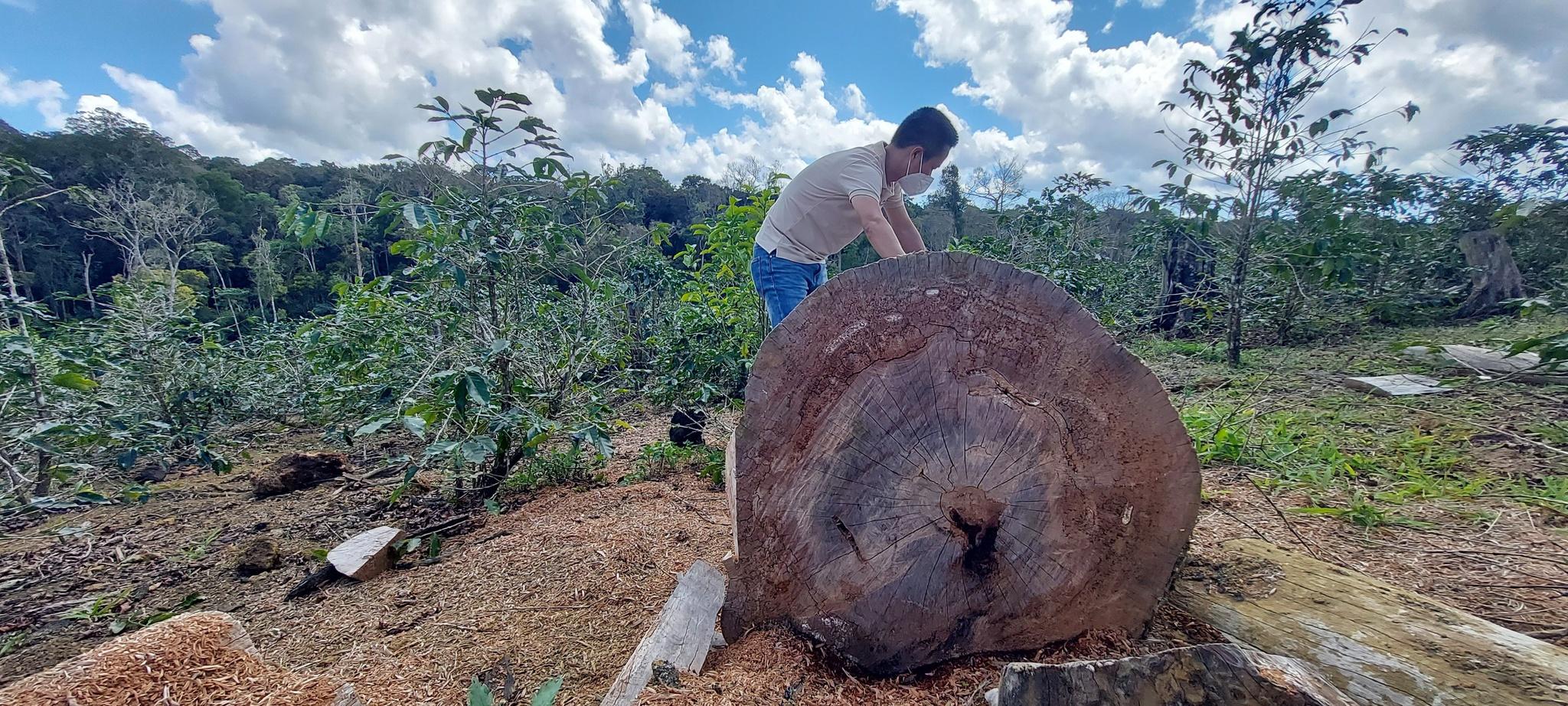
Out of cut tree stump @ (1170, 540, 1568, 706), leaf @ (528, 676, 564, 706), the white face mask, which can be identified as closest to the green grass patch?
the white face mask

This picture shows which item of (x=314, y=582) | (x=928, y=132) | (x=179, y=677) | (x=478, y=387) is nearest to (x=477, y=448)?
(x=478, y=387)

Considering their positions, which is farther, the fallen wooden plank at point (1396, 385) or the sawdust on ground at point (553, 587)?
the fallen wooden plank at point (1396, 385)

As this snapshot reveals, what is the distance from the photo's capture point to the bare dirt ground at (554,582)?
1.28 metres

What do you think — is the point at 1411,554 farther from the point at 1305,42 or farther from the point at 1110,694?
the point at 1305,42

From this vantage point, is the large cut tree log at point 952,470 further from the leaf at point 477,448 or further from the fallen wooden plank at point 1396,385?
the fallen wooden plank at point 1396,385

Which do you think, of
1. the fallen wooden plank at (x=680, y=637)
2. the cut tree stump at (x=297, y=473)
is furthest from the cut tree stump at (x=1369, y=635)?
the cut tree stump at (x=297, y=473)

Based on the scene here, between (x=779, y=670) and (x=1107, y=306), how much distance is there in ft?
22.1

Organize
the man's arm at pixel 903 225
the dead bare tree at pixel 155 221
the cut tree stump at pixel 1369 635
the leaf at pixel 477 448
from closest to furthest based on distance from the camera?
the cut tree stump at pixel 1369 635 < the leaf at pixel 477 448 < the man's arm at pixel 903 225 < the dead bare tree at pixel 155 221

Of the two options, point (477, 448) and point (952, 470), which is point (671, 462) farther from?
point (952, 470)

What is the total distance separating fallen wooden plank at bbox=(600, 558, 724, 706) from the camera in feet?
3.87

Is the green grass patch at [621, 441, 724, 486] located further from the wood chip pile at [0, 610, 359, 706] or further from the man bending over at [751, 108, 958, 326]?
the wood chip pile at [0, 610, 359, 706]

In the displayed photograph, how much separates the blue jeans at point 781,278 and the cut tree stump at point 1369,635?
174 cm

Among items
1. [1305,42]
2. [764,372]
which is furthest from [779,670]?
[1305,42]

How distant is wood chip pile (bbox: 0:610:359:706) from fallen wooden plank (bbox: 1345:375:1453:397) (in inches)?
201
